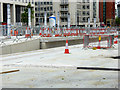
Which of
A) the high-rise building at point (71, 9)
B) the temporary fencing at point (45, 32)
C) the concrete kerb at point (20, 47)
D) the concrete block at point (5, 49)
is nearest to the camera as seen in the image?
the concrete block at point (5, 49)

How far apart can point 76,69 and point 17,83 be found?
409 centimetres

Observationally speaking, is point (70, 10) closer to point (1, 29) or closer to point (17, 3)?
point (17, 3)

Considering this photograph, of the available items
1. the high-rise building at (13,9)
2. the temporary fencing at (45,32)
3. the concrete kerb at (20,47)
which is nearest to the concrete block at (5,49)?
the concrete kerb at (20,47)

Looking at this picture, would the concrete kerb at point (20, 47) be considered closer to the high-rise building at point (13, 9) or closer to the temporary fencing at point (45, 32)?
the temporary fencing at point (45, 32)

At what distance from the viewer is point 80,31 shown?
137 feet

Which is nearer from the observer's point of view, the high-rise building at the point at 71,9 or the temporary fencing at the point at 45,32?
the temporary fencing at the point at 45,32

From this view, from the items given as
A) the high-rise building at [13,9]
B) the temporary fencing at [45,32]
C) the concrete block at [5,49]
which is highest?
the high-rise building at [13,9]

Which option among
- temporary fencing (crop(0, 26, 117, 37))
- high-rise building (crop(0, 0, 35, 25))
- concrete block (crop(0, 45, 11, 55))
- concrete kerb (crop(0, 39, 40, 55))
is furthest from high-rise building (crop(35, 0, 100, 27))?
concrete block (crop(0, 45, 11, 55))

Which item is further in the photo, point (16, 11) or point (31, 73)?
point (16, 11)

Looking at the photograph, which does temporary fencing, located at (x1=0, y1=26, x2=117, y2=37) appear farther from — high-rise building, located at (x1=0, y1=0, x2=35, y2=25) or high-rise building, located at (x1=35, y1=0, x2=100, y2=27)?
high-rise building, located at (x1=35, y1=0, x2=100, y2=27)

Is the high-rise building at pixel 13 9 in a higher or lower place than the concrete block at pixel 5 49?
higher

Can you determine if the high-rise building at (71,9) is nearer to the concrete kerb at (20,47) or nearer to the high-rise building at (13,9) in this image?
the high-rise building at (13,9)

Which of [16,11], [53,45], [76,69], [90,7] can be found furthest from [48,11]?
[76,69]

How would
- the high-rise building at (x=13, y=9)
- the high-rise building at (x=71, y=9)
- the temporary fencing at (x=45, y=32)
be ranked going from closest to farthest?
the temporary fencing at (x=45, y=32) < the high-rise building at (x=13, y=9) < the high-rise building at (x=71, y=9)
